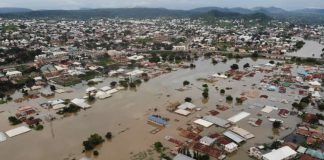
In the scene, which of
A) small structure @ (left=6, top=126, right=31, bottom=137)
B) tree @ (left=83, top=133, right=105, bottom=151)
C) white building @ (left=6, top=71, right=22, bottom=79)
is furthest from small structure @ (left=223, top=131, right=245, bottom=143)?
white building @ (left=6, top=71, right=22, bottom=79)

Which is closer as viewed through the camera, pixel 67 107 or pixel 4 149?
pixel 4 149

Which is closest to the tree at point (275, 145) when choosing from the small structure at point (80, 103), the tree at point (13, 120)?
the small structure at point (80, 103)

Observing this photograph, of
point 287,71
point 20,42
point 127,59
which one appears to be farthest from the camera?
point 20,42

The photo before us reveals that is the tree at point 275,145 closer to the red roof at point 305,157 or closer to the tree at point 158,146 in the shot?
the red roof at point 305,157

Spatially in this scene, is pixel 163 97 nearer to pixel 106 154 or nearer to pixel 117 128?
pixel 117 128

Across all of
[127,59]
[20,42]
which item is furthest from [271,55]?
[20,42]

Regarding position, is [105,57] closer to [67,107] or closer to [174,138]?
[67,107]

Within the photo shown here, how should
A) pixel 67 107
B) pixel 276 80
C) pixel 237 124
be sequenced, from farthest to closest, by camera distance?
pixel 276 80, pixel 67 107, pixel 237 124
